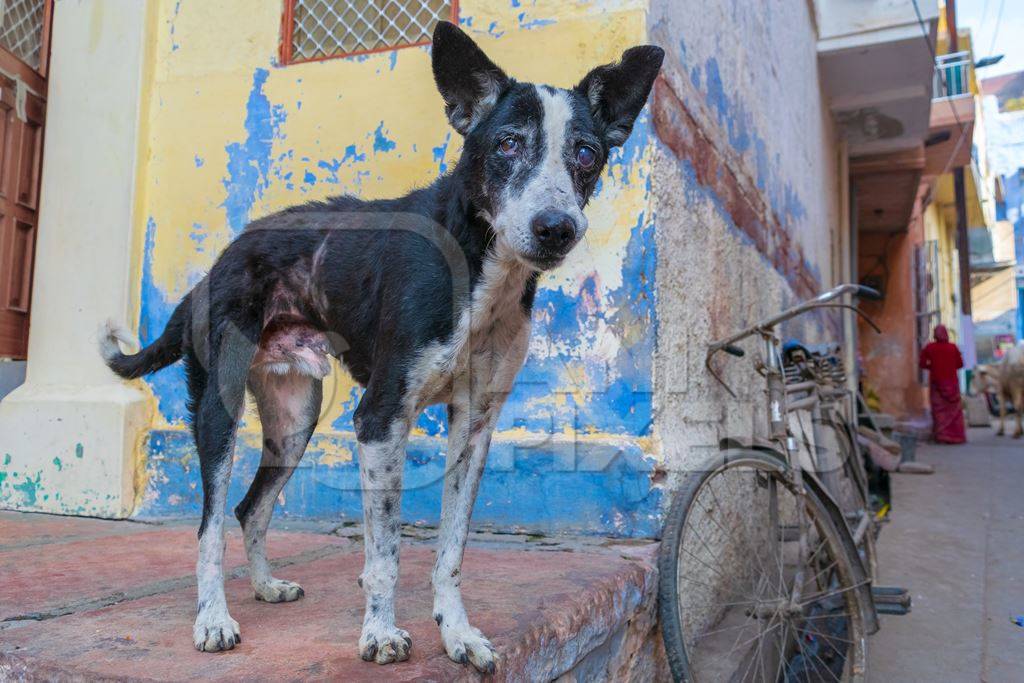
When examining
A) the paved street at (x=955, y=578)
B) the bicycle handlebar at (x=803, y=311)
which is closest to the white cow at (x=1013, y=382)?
the paved street at (x=955, y=578)

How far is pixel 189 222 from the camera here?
11.5 feet

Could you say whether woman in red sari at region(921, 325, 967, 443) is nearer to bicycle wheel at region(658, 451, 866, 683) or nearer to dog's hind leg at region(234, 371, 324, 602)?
bicycle wheel at region(658, 451, 866, 683)

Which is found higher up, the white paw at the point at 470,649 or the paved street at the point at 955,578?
the white paw at the point at 470,649

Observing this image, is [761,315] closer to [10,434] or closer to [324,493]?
[324,493]

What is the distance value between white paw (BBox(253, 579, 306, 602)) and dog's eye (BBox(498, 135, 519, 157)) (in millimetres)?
1297

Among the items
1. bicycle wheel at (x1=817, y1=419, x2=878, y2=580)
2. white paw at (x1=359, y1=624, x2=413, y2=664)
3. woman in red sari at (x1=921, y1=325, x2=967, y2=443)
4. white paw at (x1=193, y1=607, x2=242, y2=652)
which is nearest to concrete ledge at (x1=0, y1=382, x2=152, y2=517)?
white paw at (x1=193, y1=607, x2=242, y2=652)

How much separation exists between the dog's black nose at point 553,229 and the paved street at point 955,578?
2576 mm

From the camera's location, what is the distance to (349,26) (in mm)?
3488

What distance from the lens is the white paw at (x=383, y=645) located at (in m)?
1.48

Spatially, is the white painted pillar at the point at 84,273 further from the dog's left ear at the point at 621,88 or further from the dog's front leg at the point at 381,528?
the dog's left ear at the point at 621,88

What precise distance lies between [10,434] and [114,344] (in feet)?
5.91

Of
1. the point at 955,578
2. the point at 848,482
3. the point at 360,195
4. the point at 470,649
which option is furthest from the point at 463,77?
the point at 955,578

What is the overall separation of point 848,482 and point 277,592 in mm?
2952

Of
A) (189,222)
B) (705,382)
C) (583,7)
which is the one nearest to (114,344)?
(189,222)
